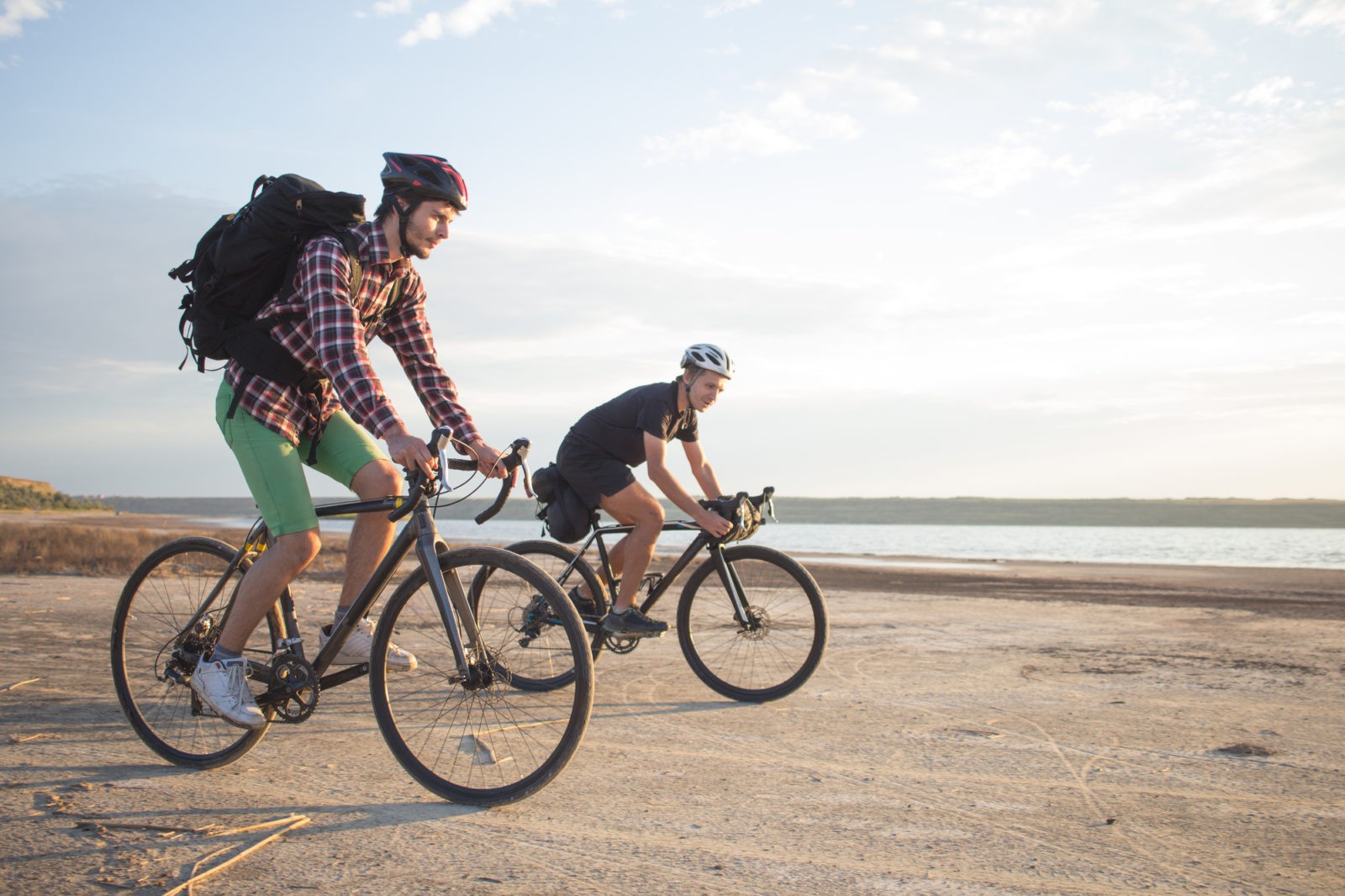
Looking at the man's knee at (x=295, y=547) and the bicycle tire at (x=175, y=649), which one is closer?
the man's knee at (x=295, y=547)

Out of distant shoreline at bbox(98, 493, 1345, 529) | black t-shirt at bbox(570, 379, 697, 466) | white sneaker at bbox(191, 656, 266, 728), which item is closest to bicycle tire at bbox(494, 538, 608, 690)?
black t-shirt at bbox(570, 379, 697, 466)

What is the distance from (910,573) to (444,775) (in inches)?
601

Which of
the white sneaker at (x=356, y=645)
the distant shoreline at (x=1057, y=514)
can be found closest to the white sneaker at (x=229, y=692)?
the white sneaker at (x=356, y=645)

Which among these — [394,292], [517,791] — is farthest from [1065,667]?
[394,292]

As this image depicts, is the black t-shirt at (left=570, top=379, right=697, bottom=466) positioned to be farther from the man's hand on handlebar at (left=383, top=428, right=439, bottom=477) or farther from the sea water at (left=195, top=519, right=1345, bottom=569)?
the sea water at (left=195, top=519, right=1345, bottom=569)

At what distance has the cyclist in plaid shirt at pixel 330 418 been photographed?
11.2ft

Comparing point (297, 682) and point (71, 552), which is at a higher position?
point (297, 682)

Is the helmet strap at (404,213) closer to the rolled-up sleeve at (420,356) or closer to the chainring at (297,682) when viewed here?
the rolled-up sleeve at (420,356)

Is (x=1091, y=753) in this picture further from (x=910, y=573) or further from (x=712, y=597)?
(x=910, y=573)

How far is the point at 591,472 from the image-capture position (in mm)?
5812

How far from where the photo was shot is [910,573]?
1778cm

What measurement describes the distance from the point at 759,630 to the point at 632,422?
1.45 meters

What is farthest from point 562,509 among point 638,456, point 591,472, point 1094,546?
point 1094,546

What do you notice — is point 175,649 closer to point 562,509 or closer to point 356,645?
point 356,645
